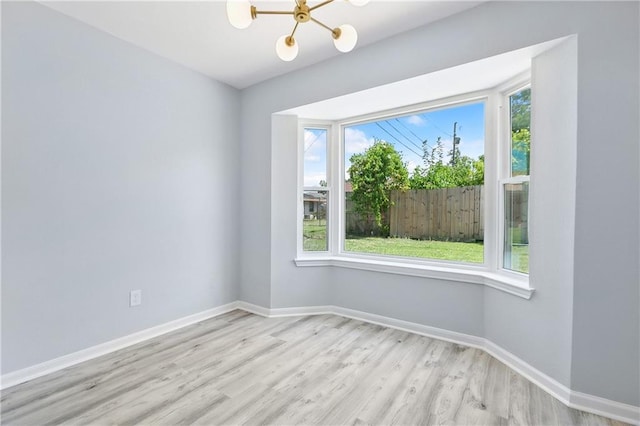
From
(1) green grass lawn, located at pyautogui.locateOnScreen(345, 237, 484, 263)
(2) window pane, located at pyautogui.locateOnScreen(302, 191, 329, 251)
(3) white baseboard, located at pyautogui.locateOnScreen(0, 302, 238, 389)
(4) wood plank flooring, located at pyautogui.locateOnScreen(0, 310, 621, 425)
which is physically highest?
(2) window pane, located at pyautogui.locateOnScreen(302, 191, 329, 251)

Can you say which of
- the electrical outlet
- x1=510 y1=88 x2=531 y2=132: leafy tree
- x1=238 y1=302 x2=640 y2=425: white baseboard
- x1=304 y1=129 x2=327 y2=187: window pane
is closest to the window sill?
x1=238 y1=302 x2=640 y2=425: white baseboard

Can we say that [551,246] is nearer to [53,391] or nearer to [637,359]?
[637,359]

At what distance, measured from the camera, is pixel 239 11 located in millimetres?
1420

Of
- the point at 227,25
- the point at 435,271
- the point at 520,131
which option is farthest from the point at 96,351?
the point at 520,131

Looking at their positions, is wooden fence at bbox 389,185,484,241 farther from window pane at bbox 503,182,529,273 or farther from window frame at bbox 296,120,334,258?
window frame at bbox 296,120,334,258

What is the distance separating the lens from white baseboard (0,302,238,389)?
204 centimetres

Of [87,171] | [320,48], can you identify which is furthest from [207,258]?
[320,48]

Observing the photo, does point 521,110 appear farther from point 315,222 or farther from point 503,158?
point 315,222

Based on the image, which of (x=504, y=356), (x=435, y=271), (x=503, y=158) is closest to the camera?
(x=504, y=356)

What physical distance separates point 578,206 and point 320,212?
2.38m

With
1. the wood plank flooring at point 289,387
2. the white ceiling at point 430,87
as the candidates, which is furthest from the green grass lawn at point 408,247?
the white ceiling at point 430,87

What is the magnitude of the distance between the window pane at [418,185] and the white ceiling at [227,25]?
3.16 ft

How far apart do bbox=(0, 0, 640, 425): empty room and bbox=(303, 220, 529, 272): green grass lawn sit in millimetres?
25

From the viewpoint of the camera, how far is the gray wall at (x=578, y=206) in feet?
5.60
